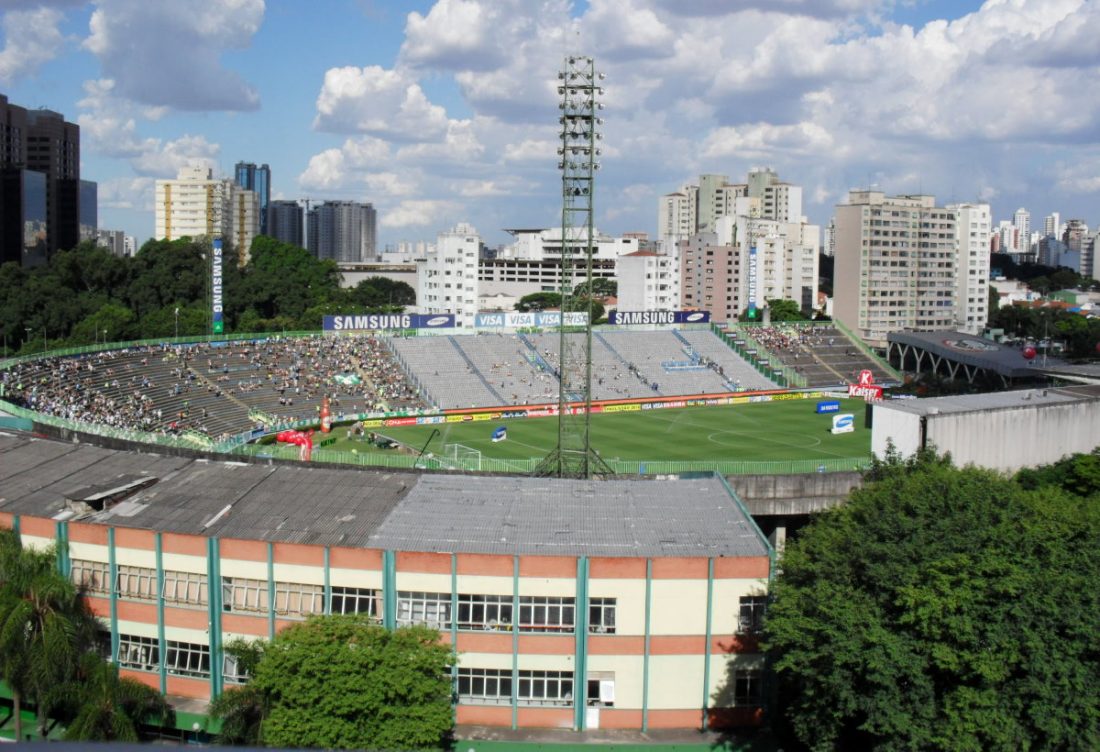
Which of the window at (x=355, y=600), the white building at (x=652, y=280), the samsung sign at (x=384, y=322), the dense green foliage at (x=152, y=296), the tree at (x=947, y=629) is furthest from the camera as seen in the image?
the white building at (x=652, y=280)

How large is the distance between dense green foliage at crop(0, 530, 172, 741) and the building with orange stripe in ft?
10.8

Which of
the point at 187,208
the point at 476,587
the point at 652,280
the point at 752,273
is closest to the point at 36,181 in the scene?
the point at 187,208

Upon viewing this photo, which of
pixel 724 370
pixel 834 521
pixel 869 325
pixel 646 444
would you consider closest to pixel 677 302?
pixel 869 325

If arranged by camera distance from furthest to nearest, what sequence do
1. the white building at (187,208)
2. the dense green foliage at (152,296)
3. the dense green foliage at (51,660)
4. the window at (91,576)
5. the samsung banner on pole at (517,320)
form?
the white building at (187,208), the dense green foliage at (152,296), the samsung banner on pole at (517,320), the window at (91,576), the dense green foliage at (51,660)

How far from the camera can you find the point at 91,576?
1141 inches

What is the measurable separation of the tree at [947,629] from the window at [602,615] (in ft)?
12.5

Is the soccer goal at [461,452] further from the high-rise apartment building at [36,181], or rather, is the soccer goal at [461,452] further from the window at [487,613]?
the high-rise apartment building at [36,181]

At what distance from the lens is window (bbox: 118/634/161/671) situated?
2846cm

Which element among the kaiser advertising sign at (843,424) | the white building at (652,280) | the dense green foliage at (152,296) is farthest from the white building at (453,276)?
the kaiser advertising sign at (843,424)

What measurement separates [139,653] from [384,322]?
6162 cm

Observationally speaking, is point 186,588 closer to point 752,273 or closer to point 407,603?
point 407,603

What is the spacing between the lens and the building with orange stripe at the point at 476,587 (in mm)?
26516

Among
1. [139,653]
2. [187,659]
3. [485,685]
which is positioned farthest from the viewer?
[139,653]

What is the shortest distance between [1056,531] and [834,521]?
5.90m
